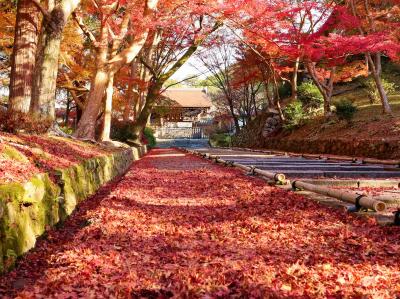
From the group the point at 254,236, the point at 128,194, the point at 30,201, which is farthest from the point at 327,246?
the point at 128,194

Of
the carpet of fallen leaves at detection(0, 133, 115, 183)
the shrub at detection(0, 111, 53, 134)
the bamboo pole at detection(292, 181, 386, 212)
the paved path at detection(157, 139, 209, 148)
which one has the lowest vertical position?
the paved path at detection(157, 139, 209, 148)

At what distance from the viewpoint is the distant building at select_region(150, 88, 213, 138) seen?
4456cm

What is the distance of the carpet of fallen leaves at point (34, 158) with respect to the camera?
4594 millimetres

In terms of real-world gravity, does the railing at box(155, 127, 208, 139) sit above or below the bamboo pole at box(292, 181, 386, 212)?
above

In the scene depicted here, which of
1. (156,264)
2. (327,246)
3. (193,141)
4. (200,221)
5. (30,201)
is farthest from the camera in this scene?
(193,141)

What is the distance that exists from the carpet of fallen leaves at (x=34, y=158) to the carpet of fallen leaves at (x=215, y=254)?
790 mm

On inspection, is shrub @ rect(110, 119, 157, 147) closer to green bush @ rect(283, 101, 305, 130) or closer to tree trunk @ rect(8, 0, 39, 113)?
green bush @ rect(283, 101, 305, 130)

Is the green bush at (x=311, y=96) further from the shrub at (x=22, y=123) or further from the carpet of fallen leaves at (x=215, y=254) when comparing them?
A: the carpet of fallen leaves at (x=215, y=254)

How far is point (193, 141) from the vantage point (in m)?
41.9

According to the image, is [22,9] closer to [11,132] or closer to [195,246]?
[11,132]

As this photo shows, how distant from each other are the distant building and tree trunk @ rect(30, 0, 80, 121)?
1304 inches

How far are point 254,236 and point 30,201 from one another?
2.26 metres

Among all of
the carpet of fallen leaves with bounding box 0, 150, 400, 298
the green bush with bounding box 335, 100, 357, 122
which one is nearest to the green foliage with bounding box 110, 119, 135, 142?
the green bush with bounding box 335, 100, 357, 122

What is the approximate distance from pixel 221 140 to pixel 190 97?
43.3 feet
